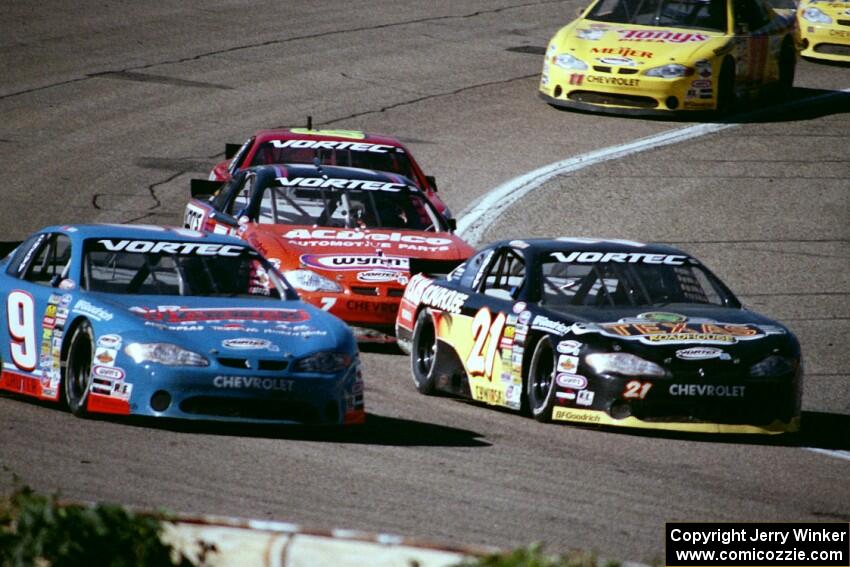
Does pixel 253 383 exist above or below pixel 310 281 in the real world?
above

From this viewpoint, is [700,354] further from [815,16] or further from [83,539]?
[815,16]

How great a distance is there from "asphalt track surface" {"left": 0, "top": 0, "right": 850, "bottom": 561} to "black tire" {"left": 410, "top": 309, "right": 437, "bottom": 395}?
23 centimetres

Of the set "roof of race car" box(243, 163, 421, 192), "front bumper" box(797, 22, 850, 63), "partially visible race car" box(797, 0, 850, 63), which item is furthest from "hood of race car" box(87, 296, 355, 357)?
"front bumper" box(797, 22, 850, 63)

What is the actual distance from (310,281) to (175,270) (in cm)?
307

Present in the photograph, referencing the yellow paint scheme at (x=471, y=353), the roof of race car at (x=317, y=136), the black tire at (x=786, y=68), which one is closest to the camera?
the yellow paint scheme at (x=471, y=353)

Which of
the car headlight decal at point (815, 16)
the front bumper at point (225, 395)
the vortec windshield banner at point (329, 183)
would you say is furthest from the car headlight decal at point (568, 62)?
the front bumper at point (225, 395)

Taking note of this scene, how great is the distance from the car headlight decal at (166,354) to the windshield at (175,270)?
3.24 feet

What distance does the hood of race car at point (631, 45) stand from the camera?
70.2 feet

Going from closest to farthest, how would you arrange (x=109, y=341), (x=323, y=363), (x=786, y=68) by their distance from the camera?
(x=109, y=341) → (x=323, y=363) → (x=786, y=68)

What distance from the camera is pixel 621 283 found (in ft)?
39.2

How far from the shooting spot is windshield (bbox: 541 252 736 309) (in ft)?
39.0

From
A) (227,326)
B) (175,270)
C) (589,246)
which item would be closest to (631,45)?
(589,246)

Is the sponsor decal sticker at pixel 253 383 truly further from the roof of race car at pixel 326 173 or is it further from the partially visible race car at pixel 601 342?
the roof of race car at pixel 326 173

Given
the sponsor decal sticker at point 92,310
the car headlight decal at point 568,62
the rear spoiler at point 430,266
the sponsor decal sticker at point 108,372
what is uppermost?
the sponsor decal sticker at point 92,310
